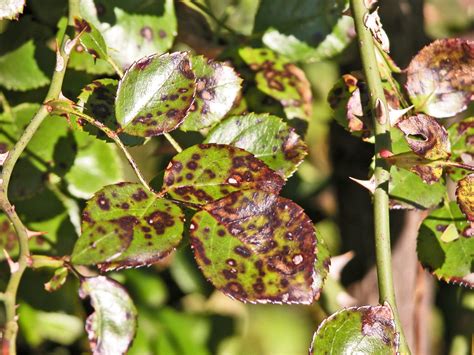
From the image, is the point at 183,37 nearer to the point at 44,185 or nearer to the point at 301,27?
the point at 301,27

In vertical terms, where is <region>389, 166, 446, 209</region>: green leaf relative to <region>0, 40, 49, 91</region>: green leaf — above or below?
below

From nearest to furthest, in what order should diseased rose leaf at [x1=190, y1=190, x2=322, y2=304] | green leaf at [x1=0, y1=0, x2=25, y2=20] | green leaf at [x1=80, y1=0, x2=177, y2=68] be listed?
1. diseased rose leaf at [x1=190, y1=190, x2=322, y2=304]
2. green leaf at [x1=0, y1=0, x2=25, y2=20]
3. green leaf at [x1=80, y1=0, x2=177, y2=68]

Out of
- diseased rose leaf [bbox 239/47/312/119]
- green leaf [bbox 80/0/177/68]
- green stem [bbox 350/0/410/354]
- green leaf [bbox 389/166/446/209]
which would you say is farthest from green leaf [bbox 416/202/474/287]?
green leaf [bbox 80/0/177/68]

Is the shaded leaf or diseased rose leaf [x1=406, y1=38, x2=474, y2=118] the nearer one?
diseased rose leaf [x1=406, y1=38, x2=474, y2=118]

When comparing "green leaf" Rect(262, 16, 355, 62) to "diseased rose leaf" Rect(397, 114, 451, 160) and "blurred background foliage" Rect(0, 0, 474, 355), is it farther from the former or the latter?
"diseased rose leaf" Rect(397, 114, 451, 160)

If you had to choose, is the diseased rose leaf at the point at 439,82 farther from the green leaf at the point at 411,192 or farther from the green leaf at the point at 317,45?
the green leaf at the point at 317,45

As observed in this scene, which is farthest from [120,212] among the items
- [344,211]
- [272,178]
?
[344,211]

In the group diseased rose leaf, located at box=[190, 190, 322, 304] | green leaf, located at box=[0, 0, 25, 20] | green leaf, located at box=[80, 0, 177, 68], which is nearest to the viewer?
diseased rose leaf, located at box=[190, 190, 322, 304]
